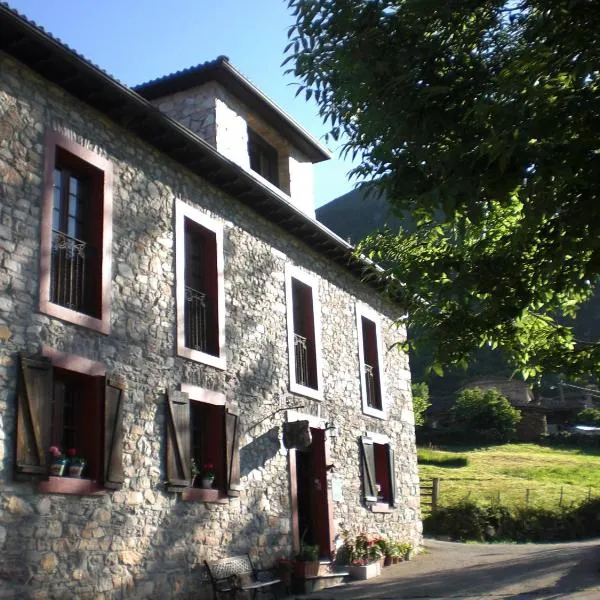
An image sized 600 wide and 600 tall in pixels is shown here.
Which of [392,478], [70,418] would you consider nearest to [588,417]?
[392,478]

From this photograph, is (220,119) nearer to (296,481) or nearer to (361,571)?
(296,481)

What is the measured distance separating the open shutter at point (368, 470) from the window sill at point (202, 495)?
446 centimetres

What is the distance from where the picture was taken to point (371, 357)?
1619 cm

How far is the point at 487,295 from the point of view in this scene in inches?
313

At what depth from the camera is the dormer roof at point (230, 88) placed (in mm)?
12703

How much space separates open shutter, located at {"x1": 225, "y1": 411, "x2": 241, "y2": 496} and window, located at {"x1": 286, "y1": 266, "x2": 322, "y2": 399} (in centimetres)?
216

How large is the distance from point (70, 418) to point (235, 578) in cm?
296

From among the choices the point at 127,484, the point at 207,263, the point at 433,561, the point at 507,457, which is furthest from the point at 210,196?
the point at 507,457

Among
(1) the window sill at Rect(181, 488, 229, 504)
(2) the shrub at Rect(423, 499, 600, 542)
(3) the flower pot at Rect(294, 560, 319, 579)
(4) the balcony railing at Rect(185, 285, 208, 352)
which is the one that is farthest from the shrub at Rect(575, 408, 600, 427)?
(1) the window sill at Rect(181, 488, 229, 504)

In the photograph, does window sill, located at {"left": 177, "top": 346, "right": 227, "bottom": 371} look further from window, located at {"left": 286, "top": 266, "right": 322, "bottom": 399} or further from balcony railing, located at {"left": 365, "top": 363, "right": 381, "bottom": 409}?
balcony railing, located at {"left": 365, "top": 363, "right": 381, "bottom": 409}

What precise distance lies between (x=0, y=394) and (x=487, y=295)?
475 centimetres

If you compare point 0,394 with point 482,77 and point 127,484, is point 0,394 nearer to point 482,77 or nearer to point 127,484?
point 127,484

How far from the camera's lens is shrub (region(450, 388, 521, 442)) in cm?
3934

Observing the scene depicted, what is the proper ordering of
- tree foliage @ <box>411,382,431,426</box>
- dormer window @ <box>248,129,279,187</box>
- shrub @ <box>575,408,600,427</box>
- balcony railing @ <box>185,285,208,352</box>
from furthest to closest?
shrub @ <box>575,408,600,427</box> → tree foliage @ <box>411,382,431,426</box> → dormer window @ <box>248,129,279,187</box> → balcony railing @ <box>185,285,208,352</box>
